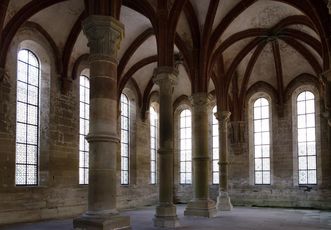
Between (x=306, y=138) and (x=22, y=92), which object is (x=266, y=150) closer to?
(x=306, y=138)

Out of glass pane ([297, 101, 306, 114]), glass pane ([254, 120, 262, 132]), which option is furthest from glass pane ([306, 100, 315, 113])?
glass pane ([254, 120, 262, 132])

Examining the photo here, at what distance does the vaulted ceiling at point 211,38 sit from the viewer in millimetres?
15039

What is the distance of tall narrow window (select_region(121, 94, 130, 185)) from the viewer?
2325cm

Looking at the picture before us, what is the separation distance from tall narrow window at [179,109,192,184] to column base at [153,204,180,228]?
45.2 feet

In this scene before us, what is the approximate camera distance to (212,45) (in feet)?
57.1

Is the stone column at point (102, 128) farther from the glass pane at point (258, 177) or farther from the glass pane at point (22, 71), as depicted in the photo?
the glass pane at point (258, 177)

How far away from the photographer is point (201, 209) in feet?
52.4

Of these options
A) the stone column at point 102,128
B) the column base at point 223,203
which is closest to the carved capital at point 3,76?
the stone column at point 102,128

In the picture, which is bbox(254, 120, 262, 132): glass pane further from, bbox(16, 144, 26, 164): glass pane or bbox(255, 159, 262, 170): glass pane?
bbox(16, 144, 26, 164): glass pane

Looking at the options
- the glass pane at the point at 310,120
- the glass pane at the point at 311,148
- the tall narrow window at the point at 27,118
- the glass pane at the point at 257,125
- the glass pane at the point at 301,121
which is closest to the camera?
the tall narrow window at the point at 27,118

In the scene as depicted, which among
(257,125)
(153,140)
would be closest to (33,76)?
(153,140)

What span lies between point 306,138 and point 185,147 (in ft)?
25.3

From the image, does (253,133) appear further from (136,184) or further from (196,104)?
(196,104)

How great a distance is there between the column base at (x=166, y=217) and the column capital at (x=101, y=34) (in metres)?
5.69
